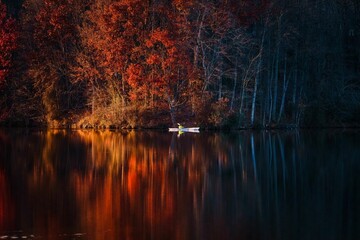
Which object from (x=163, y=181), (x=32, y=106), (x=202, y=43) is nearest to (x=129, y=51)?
(x=202, y=43)

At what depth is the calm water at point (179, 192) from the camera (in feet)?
40.3

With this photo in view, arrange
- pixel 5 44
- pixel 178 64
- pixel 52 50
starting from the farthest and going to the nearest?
pixel 52 50
pixel 5 44
pixel 178 64

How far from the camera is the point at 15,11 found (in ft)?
184

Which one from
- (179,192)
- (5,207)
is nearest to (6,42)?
(179,192)

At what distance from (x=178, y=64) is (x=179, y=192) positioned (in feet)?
93.3

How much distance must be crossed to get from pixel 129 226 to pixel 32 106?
A: 127 ft

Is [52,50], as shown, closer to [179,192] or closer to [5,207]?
[179,192]

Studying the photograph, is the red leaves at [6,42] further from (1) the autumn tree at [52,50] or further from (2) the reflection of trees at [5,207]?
(2) the reflection of trees at [5,207]

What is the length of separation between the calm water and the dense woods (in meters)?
15.7

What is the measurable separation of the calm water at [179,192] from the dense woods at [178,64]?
1569 centimetres

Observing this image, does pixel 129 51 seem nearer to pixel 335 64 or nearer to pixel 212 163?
pixel 335 64

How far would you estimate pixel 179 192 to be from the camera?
1659 cm

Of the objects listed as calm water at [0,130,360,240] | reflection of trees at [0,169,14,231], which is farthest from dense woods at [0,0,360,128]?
reflection of trees at [0,169,14,231]

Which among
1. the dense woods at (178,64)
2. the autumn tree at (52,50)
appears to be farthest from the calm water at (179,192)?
the autumn tree at (52,50)
